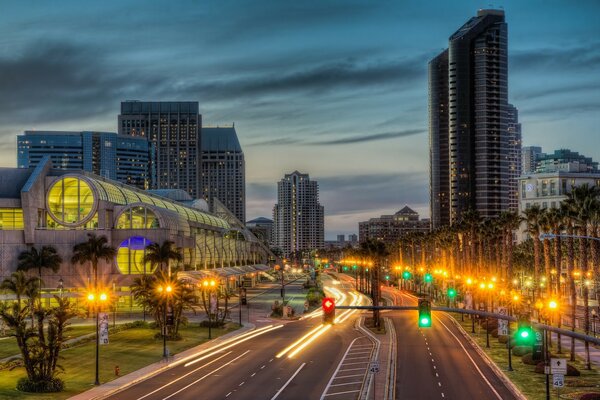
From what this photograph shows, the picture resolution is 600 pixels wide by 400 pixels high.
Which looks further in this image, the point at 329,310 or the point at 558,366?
the point at 558,366

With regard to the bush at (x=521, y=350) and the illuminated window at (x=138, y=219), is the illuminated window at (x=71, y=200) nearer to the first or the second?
the illuminated window at (x=138, y=219)

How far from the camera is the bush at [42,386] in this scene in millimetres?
57719

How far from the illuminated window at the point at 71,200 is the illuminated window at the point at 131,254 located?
824cm

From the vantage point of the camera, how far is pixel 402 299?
162625 mm

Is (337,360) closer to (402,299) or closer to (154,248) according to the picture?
(154,248)

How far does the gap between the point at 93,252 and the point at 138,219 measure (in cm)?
1178

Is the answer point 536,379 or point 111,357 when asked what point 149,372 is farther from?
point 536,379

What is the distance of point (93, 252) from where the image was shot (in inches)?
4951

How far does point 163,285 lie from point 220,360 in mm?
21142

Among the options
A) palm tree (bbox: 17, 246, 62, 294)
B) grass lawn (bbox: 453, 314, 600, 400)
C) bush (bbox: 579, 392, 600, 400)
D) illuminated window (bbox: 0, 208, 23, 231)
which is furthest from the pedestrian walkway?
illuminated window (bbox: 0, 208, 23, 231)

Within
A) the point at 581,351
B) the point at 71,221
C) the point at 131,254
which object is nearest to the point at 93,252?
the point at 131,254

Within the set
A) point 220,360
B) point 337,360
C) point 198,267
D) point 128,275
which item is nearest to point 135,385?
point 220,360

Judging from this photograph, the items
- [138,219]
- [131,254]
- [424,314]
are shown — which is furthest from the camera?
[138,219]

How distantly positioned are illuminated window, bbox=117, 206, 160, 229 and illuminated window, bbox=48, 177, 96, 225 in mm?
5633
